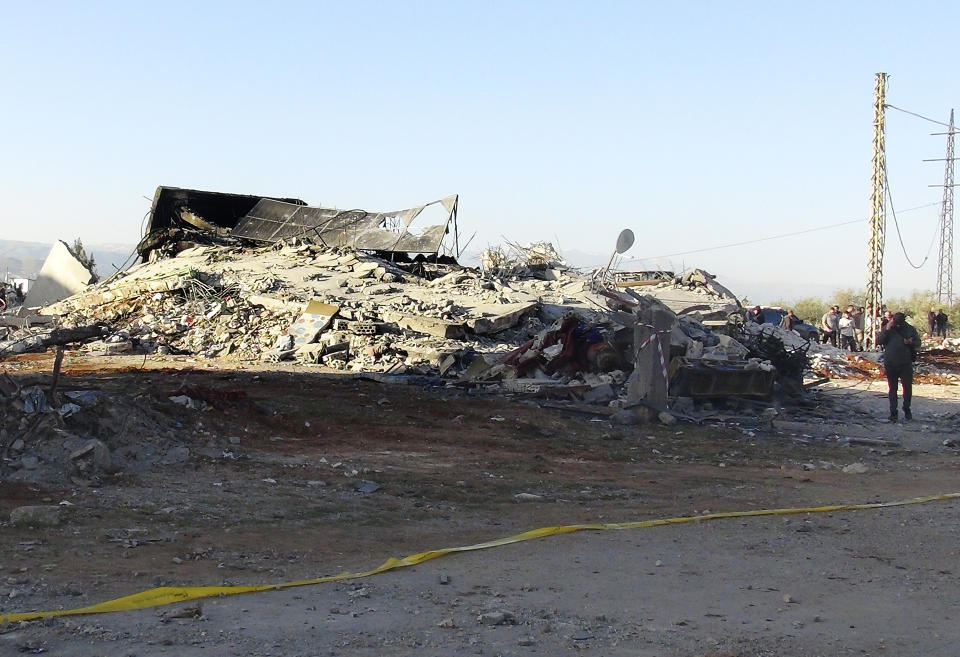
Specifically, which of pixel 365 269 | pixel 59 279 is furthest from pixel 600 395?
pixel 59 279

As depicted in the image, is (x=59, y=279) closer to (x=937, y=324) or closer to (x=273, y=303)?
(x=273, y=303)

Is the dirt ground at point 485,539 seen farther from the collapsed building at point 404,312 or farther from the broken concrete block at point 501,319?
the broken concrete block at point 501,319

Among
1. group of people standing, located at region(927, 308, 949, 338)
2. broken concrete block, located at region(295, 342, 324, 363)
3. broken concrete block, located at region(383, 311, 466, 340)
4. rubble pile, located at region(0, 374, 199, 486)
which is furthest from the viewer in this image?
group of people standing, located at region(927, 308, 949, 338)

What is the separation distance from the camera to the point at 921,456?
11.4m

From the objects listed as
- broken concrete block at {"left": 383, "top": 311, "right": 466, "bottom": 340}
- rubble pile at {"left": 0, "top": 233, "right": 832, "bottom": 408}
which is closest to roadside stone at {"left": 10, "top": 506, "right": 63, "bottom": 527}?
rubble pile at {"left": 0, "top": 233, "right": 832, "bottom": 408}

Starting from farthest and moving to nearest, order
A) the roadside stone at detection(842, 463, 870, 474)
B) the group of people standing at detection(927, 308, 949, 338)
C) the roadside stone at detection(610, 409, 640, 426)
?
the group of people standing at detection(927, 308, 949, 338), the roadside stone at detection(610, 409, 640, 426), the roadside stone at detection(842, 463, 870, 474)

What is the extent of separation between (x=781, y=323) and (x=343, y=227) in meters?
12.7

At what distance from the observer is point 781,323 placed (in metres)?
29.1

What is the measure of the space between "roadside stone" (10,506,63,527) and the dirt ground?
0.13 meters

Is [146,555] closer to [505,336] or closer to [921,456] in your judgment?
[921,456]

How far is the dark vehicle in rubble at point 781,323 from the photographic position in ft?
96.4

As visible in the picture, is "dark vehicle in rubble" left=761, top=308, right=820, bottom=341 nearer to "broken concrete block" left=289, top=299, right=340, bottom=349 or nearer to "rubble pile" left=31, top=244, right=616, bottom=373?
"rubble pile" left=31, top=244, right=616, bottom=373

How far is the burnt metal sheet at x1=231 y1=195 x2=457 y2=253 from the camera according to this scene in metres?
28.7

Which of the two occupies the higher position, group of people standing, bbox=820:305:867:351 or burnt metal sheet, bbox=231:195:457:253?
burnt metal sheet, bbox=231:195:457:253
